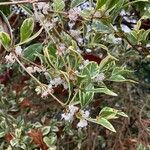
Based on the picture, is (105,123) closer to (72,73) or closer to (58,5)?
(72,73)

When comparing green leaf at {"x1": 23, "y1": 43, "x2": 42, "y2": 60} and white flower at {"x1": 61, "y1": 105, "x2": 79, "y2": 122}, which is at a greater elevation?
green leaf at {"x1": 23, "y1": 43, "x2": 42, "y2": 60}

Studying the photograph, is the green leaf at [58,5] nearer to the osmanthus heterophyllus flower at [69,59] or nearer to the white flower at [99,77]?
the osmanthus heterophyllus flower at [69,59]

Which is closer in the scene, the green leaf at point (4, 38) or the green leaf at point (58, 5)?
the green leaf at point (4, 38)

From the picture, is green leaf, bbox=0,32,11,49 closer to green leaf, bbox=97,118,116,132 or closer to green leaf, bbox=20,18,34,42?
green leaf, bbox=20,18,34,42

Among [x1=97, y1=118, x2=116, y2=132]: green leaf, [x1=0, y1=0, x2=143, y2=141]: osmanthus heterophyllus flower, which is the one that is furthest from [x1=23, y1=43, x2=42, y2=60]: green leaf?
[x1=97, y1=118, x2=116, y2=132]: green leaf

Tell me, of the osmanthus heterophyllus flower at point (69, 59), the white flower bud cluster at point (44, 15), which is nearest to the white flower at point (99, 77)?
the osmanthus heterophyllus flower at point (69, 59)

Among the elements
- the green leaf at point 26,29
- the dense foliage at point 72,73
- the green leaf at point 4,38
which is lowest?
the dense foliage at point 72,73

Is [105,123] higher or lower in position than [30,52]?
lower

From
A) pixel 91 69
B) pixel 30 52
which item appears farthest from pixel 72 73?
pixel 30 52

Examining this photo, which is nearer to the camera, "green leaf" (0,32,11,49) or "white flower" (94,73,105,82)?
"green leaf" (0,32,11,49)
